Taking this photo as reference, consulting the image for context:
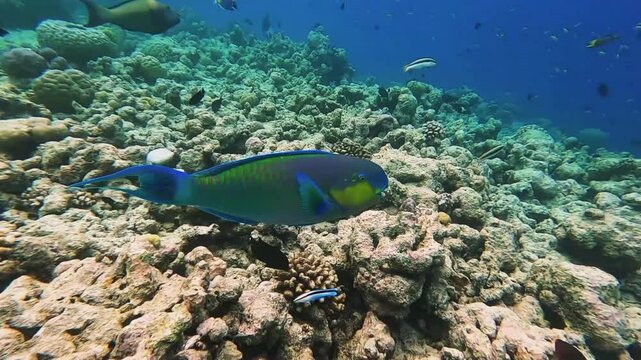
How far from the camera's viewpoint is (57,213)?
13.9 feet

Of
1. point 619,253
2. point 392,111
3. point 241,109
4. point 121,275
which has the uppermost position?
point 392,111

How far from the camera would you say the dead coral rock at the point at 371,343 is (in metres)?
2.83

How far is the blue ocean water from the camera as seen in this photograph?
62.0m

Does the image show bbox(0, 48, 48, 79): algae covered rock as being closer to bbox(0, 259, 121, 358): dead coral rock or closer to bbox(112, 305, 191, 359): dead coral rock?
bbox(0, 259, 121, 358): dead coral rock

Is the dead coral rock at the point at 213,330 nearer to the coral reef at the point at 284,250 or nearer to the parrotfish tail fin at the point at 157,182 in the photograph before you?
the coral reef at the point at 284,250

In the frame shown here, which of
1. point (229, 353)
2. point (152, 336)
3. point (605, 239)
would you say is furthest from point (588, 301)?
point (152, 336)

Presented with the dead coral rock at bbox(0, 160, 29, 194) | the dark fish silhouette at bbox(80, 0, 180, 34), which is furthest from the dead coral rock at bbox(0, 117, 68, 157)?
the dark fish silhouette at bbox(80, 0, 180, 34)

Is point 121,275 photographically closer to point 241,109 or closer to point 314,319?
point 314,319

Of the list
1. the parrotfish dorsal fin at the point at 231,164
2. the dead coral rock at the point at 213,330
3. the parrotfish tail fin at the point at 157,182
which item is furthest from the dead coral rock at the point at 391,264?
the parrotfish tail fin at the point at 157,182

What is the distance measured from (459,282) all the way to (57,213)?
5003 mm

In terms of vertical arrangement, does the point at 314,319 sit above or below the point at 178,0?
below

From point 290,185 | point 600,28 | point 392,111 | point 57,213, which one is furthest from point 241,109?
point 600,28

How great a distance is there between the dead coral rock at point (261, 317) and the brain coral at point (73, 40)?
10890mm

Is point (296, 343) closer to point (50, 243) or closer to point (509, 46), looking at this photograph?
point (50, 243)
